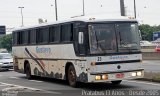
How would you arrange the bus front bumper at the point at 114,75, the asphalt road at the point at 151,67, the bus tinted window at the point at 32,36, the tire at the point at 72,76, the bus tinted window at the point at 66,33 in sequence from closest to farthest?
the bus front bumper at the point at 114,75, the tire at the point at 72,76, the bus tinted window at the point at 66,33, the bus tinted window at the point at 32,36, the asphalt road at the point at 151,67

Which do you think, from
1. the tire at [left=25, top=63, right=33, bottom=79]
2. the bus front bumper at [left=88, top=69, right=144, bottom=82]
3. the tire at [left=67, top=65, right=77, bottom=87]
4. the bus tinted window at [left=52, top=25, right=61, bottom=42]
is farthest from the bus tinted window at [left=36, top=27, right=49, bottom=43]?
the bus front bumper at [left=88, top=69, right=144, bottom=82]

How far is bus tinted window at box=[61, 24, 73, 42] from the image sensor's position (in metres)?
18.8

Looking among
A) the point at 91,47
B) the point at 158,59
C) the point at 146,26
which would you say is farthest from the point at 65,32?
the point at 146,26

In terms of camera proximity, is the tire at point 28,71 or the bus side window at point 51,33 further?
the tire at point 28,71

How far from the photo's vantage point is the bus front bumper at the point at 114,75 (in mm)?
16922

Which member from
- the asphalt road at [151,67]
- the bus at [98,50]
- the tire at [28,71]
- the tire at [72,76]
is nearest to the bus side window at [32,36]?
the tire at [28,71]

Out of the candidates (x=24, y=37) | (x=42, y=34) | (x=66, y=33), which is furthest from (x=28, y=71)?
(x=66, y=33)

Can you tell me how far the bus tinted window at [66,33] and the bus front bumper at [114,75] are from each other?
247 centimetres

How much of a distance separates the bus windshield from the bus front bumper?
2.64ft

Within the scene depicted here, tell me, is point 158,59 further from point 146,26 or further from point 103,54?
point 146,26

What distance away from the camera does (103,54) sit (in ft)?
55.9

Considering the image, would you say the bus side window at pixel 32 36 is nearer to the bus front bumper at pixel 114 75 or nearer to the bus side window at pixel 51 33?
the bus side window at pixel 51 33

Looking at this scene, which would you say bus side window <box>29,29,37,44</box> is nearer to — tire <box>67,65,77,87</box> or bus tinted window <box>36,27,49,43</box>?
bus tinted window <box>36,27,49,43</box>

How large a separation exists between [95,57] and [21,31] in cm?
962
